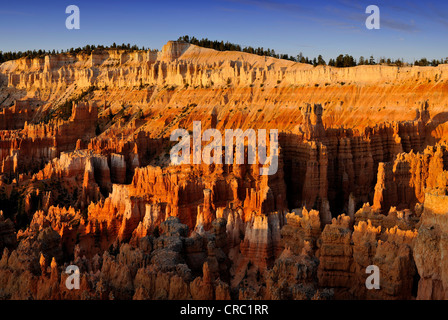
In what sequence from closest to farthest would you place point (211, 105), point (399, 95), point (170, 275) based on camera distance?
point (170, 275) < point (399, 95) < point (211, 105)

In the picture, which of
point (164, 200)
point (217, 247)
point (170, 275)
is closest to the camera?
point (170, 275)

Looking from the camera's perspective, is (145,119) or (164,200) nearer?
(164,200)

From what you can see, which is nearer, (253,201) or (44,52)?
(253,201)

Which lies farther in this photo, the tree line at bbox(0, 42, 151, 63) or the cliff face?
the tree line at bbox(0, 42, 151, 63)

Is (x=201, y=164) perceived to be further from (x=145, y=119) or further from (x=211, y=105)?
(x=145, y=119)

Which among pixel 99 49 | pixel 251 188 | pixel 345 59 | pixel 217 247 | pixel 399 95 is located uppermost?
pixel 99 49

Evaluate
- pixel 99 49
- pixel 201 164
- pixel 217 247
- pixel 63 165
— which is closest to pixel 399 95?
pixel 201 164

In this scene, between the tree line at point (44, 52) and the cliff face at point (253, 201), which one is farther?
the tree line at point (44, 52)

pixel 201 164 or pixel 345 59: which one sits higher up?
pixel 345 59
